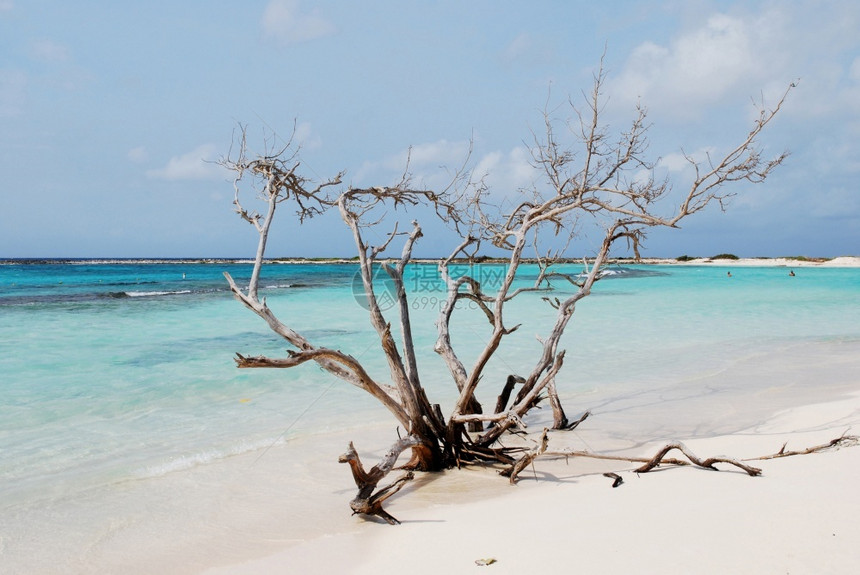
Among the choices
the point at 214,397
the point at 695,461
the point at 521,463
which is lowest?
the point at 214,397

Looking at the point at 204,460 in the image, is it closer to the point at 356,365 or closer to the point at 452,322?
→ the point at 356,365

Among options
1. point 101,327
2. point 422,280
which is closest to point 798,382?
point 101,327

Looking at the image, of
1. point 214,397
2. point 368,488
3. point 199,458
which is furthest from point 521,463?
point 214,397

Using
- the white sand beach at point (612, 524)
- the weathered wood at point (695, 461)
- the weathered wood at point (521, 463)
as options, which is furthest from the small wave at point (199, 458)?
the weathered wood at point (695, 461)

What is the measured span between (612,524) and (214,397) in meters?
5.78

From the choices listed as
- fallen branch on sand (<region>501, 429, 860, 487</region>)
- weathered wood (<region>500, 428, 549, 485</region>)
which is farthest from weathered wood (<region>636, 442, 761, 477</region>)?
weathered wood (<region>500, 428, 549, 485</region>)

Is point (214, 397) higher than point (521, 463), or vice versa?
point (521, 463)

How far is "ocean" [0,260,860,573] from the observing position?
3.73 metres

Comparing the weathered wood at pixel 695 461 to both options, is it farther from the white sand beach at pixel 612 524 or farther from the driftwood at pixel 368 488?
the driftwood at pixel 368 488

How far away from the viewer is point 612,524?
297 cm

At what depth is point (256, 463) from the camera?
4.80 metres

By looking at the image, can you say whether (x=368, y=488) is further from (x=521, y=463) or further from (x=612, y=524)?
(x=612, y=524)

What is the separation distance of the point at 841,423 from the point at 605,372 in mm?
3917

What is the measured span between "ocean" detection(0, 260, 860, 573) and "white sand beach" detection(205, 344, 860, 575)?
2.75 ft
